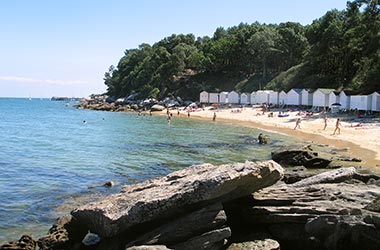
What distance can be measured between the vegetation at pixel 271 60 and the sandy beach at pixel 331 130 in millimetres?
11946

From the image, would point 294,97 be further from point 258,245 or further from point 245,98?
point 258,245

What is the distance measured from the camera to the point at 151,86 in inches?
5172

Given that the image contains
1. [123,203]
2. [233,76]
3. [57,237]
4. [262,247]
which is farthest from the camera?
[233,76]

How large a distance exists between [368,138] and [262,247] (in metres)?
32.8

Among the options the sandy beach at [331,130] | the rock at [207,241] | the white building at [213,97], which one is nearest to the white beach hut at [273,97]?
the sandy beach at [331,130]

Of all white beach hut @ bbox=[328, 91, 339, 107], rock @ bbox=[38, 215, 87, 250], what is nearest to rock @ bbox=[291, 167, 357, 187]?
rock @ bbox=[38, 215, 87, 250]

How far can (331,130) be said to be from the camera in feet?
150

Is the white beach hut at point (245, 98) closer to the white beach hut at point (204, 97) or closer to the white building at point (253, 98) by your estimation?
the white building at point (253, 98)

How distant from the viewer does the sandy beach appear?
31319 mm

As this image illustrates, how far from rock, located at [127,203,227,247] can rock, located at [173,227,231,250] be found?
0.16m

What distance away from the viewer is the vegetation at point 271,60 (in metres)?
69.9

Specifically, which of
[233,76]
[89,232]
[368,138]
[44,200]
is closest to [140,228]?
[89,232]

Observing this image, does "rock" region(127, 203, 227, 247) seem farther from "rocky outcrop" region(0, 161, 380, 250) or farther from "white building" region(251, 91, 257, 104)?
"white building" region(251, 91, 257, 104)

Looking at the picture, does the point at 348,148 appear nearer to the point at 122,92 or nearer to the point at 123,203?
the point at 123,203
